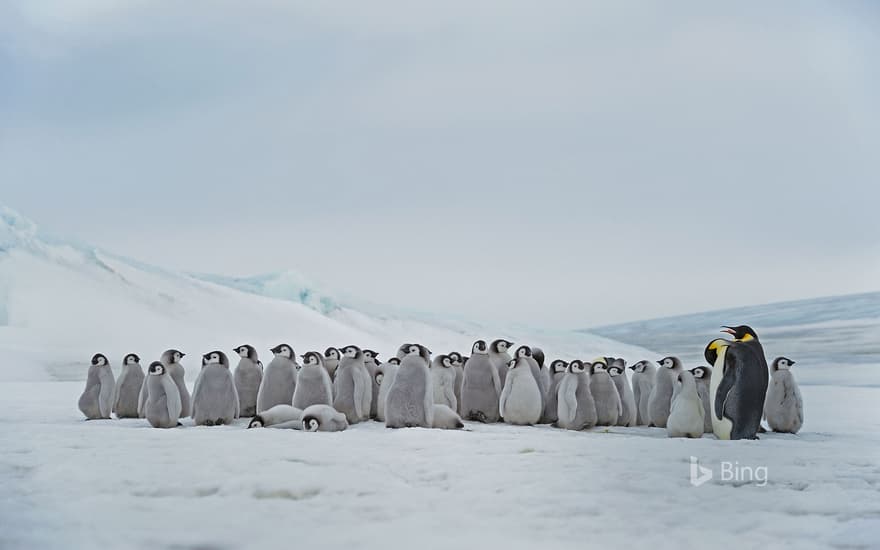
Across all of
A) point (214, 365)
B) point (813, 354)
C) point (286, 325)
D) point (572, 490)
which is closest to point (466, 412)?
point (214, 365)

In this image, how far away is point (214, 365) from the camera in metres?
3.20

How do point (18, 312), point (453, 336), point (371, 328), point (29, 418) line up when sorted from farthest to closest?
point (371, 328), point (453, 336), point (18, 312), point (29, 418)

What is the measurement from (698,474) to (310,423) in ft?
4.47

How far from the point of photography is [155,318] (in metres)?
6.37

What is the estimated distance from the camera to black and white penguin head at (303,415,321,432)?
9.07ft

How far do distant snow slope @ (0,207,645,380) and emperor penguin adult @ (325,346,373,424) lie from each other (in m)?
1.35

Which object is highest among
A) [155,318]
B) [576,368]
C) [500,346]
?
[155,318]

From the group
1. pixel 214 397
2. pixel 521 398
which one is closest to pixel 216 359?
pixel 214 397

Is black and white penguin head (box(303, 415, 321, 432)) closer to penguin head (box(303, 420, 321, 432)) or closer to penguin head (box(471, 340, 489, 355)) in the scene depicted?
penguin head (box(303, 420, 321, 432))

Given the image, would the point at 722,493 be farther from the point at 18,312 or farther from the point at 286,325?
the point at 286,325

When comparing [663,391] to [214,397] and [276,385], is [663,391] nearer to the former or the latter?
[276,385]

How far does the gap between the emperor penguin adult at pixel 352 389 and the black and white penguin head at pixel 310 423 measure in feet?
1.47

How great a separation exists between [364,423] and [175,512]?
1.75 meters

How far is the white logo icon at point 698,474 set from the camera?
179 cm
